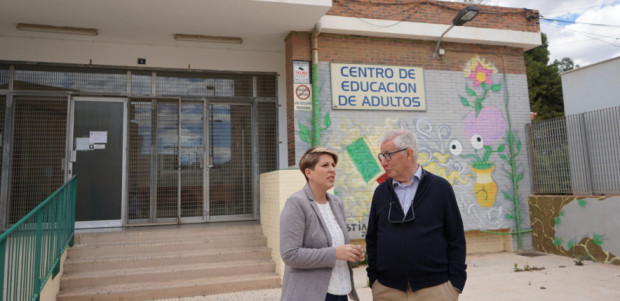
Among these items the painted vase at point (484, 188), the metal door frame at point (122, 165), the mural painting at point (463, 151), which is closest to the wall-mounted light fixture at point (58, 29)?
the metal door frame at point (122, 165)

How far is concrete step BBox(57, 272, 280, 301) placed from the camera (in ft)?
15.7

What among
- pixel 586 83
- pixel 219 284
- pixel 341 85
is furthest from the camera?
pixel 586 83

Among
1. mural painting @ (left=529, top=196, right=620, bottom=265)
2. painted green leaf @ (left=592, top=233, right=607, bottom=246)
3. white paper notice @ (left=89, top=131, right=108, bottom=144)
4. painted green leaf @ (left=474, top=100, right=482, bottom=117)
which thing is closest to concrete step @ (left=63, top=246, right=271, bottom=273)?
white paper notice @ (left=89, top=131, right=108, bottom=144)

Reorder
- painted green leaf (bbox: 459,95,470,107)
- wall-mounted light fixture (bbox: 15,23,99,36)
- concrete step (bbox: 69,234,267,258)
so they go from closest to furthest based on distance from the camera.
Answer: concrete step (bbox: 69,234,267,258), wall-mounted light fixture (bbox: 15,23,99,36), painted green leaf (bbox: 459,95,470,107)

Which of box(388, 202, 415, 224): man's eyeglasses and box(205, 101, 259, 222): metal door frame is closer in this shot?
box(388, 202, 415, 224): man's eyeglasses

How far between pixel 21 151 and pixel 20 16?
6.91 feet

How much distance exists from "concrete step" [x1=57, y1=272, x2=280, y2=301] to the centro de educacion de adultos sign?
311cm

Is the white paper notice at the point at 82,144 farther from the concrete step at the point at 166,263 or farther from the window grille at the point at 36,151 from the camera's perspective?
the concrete step at the point at 166,263

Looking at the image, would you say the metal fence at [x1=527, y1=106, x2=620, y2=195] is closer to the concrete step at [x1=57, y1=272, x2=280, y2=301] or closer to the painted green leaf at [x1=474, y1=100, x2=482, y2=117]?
the painted green leaf at [x1=474, y1=100, x2=482, y2=117]

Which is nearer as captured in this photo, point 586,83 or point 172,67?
point 172,67

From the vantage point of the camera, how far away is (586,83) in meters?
7.56

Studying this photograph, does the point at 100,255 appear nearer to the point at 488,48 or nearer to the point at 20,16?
the point at 20,16

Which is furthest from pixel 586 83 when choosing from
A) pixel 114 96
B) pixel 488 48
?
pixel 114 96

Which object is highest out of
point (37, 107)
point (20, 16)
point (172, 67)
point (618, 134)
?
point (20, 16)
